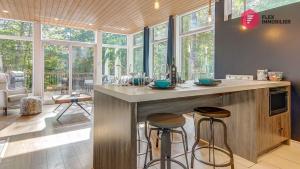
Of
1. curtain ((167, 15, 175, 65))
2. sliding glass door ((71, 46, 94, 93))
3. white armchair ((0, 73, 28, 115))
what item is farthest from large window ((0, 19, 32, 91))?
curtain ((167, 15, 175, 65))

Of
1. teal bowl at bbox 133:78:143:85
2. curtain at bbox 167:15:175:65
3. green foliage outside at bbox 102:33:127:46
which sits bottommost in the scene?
teal bowl at bbox 133:78:143:85

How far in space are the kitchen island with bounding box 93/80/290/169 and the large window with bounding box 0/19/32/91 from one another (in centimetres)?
555

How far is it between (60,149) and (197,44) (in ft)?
14.3

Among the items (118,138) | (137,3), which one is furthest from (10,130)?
(137,3)

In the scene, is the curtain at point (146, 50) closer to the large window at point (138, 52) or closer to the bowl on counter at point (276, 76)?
the large window at point (138, 52)

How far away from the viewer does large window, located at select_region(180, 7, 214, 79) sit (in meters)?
4.97

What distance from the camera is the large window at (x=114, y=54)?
7969mm

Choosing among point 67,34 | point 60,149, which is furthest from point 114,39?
point 60,149

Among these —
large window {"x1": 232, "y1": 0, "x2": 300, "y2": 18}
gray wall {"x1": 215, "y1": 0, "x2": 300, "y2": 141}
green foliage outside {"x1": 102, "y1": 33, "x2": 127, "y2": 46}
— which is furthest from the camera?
green foliage outside {"x1": 102, "y1": 33, "x2": 127, "y2": 46}

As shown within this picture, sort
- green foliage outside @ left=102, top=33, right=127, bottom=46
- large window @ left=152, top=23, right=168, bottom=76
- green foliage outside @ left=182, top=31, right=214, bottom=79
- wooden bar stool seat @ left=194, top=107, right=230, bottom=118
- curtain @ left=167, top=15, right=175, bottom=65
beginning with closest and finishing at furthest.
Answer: wooden bar stool seat @ left=194, top=107, right=230, bottom=118
green foliage outside @ left=182, top=31, right=214, bottom=79
curtain @ left=167, top=15, right=175, bottom=65
large window @ left=152, top=23, right=168, bottom=76
green foliage outside @ left=102, top=33, right=127, bottom=46

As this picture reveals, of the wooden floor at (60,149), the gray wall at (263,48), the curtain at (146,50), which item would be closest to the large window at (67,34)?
the curtain at (146,50)

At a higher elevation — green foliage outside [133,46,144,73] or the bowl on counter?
green foliage outside [133,46,144,73]

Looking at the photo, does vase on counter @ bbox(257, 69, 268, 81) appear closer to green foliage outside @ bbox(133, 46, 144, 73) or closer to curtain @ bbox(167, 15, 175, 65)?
curtain @ bbox(167, 15, 175, 65)

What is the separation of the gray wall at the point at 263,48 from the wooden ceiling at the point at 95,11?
1.30 metres
